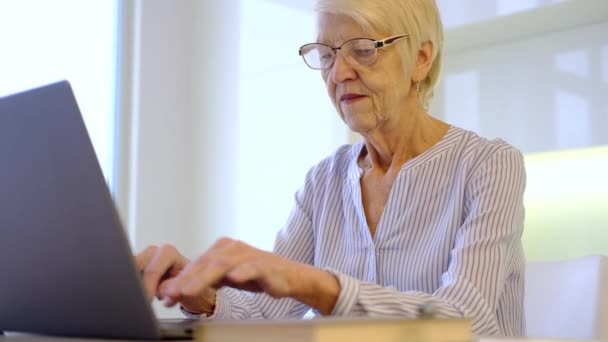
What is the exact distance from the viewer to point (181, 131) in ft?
9.87

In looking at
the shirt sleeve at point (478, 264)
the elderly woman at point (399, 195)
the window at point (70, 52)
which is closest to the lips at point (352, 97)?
the elderly woman at point (399, 195)

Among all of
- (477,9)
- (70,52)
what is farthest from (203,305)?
(70,52)

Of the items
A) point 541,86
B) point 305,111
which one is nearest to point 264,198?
point 305,111

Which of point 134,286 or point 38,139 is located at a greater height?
point 38,139

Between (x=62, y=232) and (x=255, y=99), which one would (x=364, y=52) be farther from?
(x=255, y=99)

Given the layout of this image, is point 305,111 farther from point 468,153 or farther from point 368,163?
point 468,153

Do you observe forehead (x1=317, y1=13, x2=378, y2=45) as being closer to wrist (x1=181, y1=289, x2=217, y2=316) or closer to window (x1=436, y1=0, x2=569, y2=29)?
wrist (x1=181, y1=289, x2=217, y2=316)

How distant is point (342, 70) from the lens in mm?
1317

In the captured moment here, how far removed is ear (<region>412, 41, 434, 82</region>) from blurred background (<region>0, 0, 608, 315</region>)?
798 millimetres

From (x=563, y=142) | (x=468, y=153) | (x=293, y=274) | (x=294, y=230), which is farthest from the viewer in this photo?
(x=563, y=142)

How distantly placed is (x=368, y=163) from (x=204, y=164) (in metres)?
1.60

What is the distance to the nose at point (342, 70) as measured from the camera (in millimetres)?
1316

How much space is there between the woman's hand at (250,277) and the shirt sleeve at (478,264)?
0.08 ft

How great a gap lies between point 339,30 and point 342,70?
7cm
